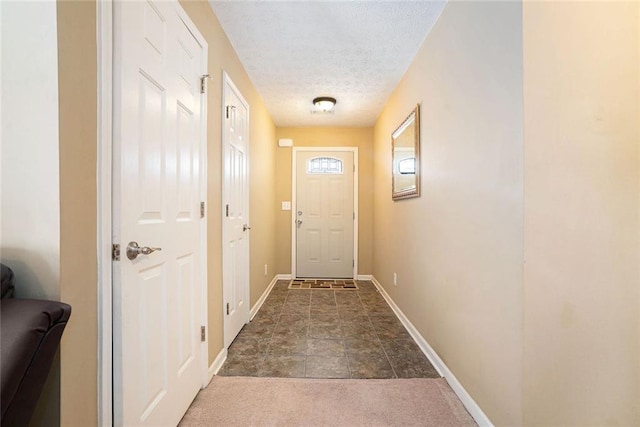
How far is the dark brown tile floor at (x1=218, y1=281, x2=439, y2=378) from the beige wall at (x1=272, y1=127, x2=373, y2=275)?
1177 millimetres

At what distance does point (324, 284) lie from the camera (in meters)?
4.23

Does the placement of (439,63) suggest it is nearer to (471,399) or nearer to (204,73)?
(204,73)

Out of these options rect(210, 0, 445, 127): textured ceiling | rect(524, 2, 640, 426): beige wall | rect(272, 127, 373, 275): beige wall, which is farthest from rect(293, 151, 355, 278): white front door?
rect(524, 2, 640, 426): beige wall

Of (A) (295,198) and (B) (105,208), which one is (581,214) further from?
(A) (295,198)

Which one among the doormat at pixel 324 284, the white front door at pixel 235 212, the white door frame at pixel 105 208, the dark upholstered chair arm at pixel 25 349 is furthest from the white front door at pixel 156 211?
the doormat at pixel 324 284

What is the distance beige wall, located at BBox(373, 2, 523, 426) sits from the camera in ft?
3.99

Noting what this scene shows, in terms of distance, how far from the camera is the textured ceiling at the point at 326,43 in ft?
6.20

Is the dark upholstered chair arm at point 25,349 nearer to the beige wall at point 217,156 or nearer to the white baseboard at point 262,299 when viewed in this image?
the beige wall at point 217,156

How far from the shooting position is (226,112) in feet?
7.01

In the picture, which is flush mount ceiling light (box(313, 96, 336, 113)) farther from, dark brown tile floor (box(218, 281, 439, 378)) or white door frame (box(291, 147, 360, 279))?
dark brown tile floor (box(218, 281, 439, 378))

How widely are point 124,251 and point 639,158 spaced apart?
6.51 feet

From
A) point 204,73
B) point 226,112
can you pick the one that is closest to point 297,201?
point 226,112

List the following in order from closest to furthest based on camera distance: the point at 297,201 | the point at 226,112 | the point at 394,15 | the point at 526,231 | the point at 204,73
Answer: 1. the point at 526,231
2. the point at 204,73
3. the point at 394,15
4. the point at 226,112
5. the point at 297,201

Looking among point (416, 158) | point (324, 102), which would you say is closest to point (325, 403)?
point (416, 158)
